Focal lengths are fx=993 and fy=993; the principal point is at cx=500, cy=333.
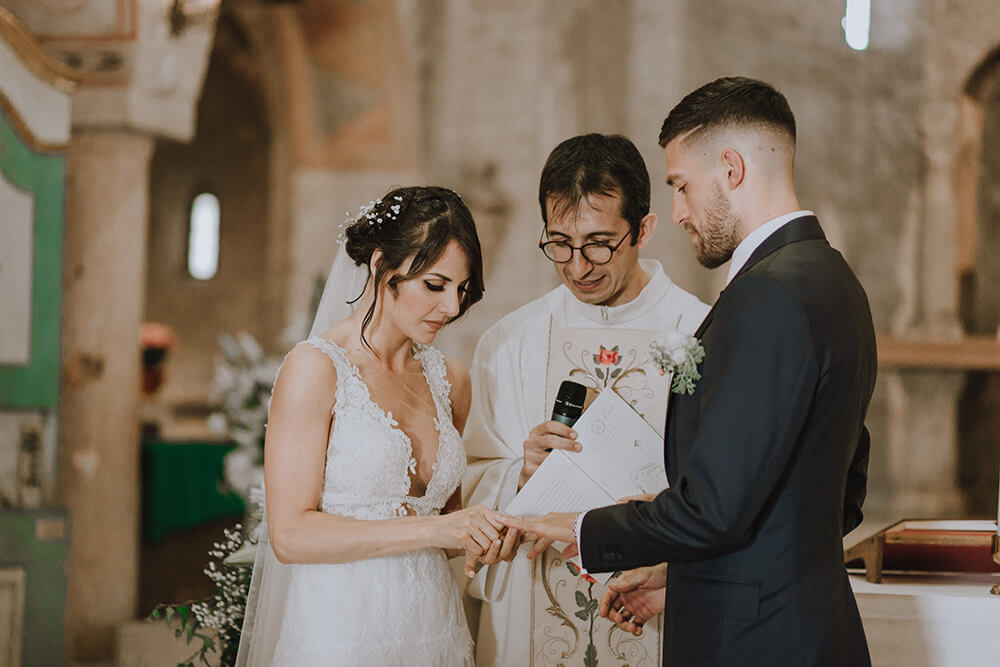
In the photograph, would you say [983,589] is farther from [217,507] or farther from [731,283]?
[217,507]

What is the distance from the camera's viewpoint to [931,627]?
8.38 feet

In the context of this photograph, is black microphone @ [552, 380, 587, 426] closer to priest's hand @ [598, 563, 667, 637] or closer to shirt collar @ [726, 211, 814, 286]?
priest's hand @ [598, 563, 667, 637]

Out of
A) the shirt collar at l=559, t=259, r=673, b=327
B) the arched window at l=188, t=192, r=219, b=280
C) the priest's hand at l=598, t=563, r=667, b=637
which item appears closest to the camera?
the priest's hand at l=598, t=563, r=667, b=637

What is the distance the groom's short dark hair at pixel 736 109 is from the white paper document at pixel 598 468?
0.81 m

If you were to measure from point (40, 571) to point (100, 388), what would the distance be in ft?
3.65

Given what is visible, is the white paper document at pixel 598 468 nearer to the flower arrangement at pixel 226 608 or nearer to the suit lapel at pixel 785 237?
the suit lapel at pixel 785 237

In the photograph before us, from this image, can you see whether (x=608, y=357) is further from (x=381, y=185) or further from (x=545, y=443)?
(x=381, y=185)

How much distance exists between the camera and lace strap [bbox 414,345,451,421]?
104 inches

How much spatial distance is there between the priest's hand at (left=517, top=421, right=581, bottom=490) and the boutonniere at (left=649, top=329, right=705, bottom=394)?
59 centimetres

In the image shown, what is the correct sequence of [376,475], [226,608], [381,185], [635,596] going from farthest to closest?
[381,185] → [226,608] → [635,596] → [376,475]

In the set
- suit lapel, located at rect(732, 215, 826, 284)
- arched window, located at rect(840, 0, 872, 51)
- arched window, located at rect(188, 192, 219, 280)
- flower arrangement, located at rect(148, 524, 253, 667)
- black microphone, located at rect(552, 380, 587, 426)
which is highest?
arched window, located at rect(188, 192, 219, 280)

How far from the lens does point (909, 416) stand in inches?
326

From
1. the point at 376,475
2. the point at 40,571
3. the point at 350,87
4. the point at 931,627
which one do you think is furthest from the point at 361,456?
the point at 350,87

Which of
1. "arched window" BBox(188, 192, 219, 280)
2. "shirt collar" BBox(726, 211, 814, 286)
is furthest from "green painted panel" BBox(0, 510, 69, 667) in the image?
"arched window" BBox(188, 192, 219, 280)
